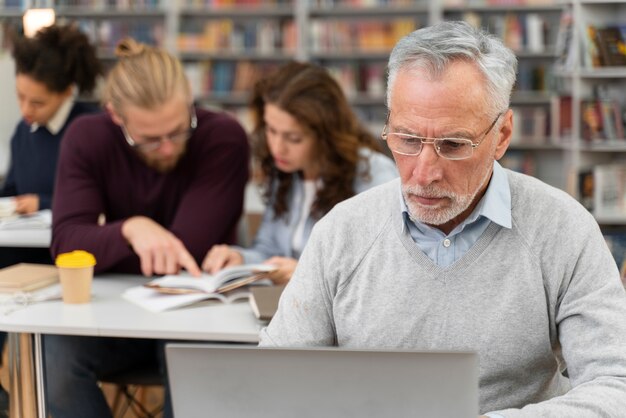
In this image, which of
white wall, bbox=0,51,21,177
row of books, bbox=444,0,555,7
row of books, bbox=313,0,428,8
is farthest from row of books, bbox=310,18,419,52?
white wall, bbox=0,51,21,177

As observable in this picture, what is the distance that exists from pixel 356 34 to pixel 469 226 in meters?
6.25

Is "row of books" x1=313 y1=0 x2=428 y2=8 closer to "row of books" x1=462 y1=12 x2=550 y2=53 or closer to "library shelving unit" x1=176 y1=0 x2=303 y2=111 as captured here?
"library shelving unit" x1=176 y1=0 x2=303 y2=111

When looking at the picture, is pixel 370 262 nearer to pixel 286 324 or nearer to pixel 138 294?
pixel 286 324

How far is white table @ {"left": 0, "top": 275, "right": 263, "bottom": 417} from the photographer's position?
2176 mm

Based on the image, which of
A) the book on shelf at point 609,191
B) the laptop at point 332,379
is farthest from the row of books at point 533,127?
the laptop at point 332,379

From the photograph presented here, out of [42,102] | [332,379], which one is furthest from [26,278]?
[332,379]

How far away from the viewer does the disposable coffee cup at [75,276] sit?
2.36m

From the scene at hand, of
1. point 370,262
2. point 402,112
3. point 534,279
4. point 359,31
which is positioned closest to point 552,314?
point 534,279

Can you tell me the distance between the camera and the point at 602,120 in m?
5.50

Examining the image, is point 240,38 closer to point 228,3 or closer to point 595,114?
point 228,3

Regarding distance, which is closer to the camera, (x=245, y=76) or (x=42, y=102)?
(x=42, y=102)

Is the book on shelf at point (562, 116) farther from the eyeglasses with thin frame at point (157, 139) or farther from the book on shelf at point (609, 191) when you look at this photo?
the eyeglasses with thin frame at point (157, 139)

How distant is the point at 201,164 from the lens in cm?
289

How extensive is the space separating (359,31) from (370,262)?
6239mm
